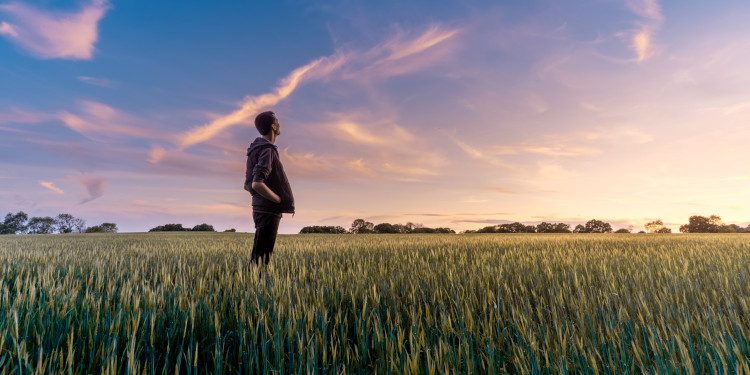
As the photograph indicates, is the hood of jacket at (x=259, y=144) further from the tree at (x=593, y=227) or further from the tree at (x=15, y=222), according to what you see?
the tree at (x=15, y=222)

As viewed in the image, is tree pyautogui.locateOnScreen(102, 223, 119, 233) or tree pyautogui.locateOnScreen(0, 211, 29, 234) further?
tree pyautogui.locateOnScreen(0, 211, 29, 234)

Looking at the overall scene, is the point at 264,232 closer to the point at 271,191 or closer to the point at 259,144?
the point at 271,191

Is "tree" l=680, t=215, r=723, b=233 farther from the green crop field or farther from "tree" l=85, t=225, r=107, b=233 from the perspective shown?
"tree" l=85, t=225, r=107, b=233

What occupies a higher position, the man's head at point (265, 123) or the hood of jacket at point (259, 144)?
the man's head at point (265, 123)

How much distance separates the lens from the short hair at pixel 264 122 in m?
4.77

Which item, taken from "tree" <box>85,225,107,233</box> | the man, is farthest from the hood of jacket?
"tree" <box>85,225,107,233</box>

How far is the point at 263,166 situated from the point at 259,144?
44cm

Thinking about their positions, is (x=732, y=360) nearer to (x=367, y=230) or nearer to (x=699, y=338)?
(x=699, y=338)

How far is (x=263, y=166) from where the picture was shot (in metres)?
4.24

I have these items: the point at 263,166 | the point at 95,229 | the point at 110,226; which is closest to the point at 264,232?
the point at 263,166

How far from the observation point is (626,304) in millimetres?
2971

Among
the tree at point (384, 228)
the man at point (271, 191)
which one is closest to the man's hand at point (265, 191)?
the man at point (271, 191)

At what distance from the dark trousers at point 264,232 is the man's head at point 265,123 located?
110cm

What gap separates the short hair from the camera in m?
4.77
